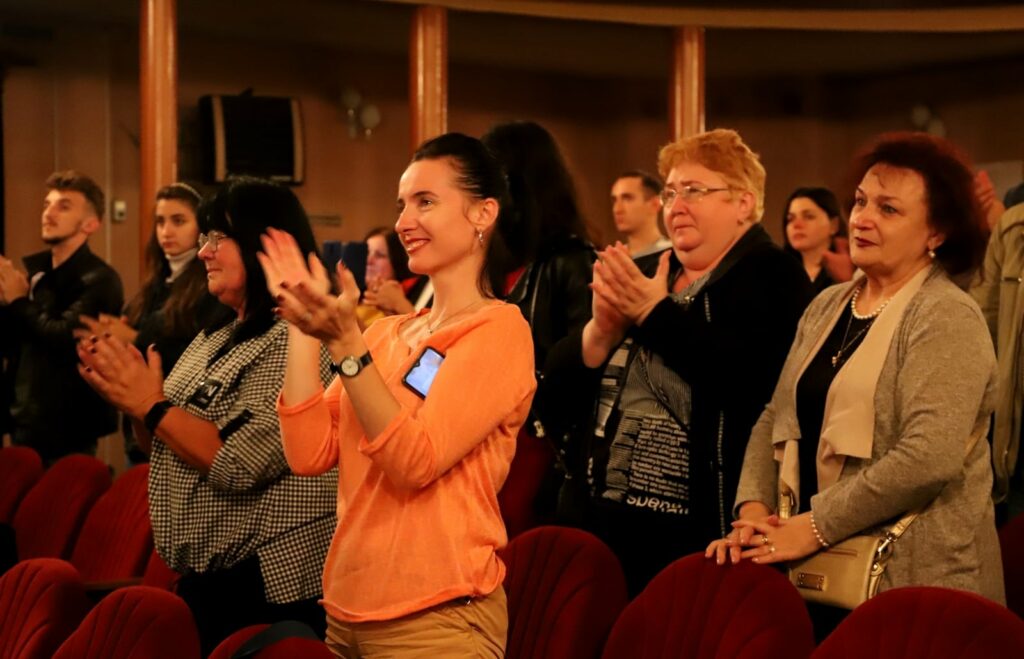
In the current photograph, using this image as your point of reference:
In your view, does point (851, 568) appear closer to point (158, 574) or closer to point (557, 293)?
point (557, 293)

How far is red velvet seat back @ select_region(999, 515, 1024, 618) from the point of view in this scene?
90.0 inches

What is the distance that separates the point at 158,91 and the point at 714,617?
4.84 meters

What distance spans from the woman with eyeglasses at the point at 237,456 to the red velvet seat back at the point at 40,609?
18cm

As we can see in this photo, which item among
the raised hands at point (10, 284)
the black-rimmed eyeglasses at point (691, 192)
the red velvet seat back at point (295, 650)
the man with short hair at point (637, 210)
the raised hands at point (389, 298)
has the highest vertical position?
the man with short hair at point (637, 210)

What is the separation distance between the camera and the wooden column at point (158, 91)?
19.6 feet

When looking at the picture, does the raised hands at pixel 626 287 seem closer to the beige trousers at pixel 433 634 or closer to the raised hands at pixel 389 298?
the beige trousers at pixel 433 634

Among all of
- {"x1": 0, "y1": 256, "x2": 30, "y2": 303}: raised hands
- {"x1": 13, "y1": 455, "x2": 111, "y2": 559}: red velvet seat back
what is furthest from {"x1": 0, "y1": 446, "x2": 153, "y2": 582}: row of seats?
{"x1": 0, "y1": 256, "x2": 30, "y2": 303}: raised hands

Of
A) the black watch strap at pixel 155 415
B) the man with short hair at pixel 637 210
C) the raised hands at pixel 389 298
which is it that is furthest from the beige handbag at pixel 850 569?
the man with short hair at pixel 637 210

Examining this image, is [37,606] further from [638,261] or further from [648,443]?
[638,261]

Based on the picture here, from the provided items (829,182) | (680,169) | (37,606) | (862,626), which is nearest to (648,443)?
(680,169)

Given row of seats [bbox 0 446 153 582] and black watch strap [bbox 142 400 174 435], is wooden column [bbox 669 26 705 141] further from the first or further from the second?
black watch strap [bbox 142 400 174 435]

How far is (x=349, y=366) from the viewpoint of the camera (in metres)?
1.55

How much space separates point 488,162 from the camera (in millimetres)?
1838

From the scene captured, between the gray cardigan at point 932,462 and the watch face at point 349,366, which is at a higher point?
the watch face at point 349,366
